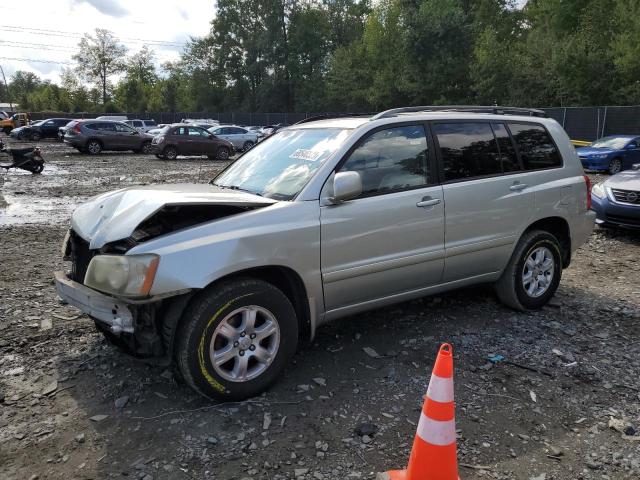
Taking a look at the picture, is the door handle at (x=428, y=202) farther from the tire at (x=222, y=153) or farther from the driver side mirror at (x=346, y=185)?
the tire at (x=222, y=153)

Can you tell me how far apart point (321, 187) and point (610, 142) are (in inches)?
700

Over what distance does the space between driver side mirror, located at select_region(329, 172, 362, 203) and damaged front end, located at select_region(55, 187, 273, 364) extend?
0.49 meters

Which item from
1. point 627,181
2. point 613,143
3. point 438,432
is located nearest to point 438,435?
point 438,432

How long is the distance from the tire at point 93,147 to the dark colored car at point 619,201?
72.7 feet

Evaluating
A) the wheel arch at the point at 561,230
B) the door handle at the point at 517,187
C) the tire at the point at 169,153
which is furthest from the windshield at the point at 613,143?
the tire at the point at 169,153

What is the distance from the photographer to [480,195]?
4367mm

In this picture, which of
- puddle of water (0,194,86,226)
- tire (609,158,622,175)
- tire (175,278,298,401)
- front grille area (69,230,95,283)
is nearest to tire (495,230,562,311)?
tire (175,278,298,401)

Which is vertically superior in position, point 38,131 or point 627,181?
point 38,131

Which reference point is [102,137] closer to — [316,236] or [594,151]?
[594,151]

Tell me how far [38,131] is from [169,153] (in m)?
16.7

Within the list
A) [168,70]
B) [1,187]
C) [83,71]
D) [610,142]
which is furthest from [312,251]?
[168,70]

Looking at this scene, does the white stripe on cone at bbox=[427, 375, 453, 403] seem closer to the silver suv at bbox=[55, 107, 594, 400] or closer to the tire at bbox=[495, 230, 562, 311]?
the silver suv at bbox=[55, 107, 594, 400]

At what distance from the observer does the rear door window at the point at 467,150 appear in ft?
14.1

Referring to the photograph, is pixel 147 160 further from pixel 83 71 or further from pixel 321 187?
pixel 83 71
